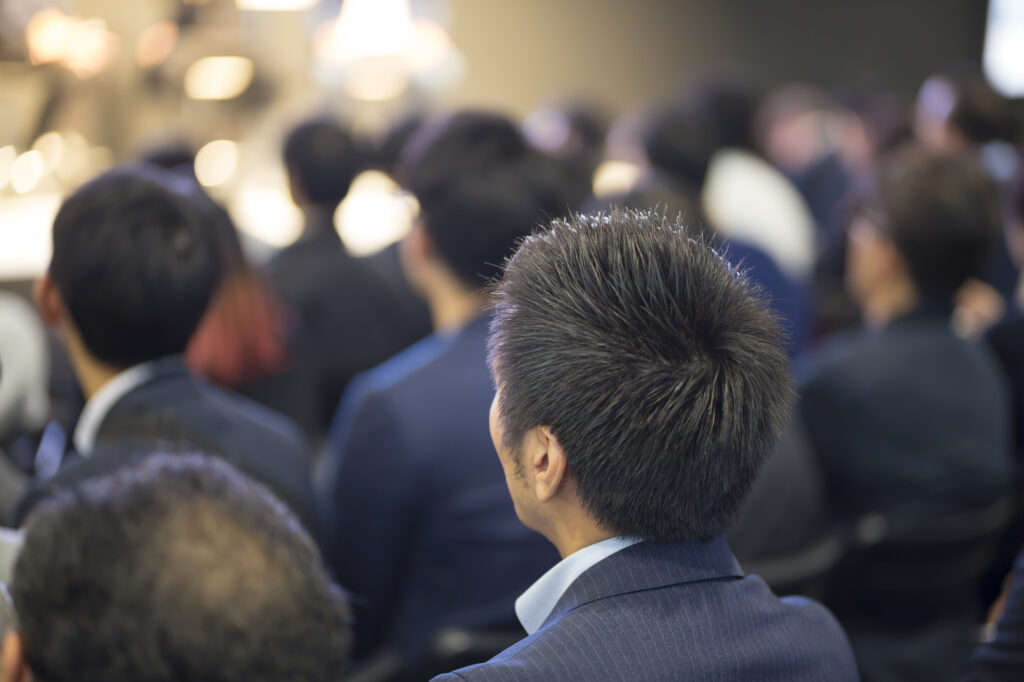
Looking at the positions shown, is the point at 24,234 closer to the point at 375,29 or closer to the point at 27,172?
the point at 27,172

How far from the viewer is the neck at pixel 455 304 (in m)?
1.60

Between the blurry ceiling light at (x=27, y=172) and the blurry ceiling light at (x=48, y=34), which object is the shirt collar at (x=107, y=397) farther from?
the blurry ceiling light at (x=48, y=34)

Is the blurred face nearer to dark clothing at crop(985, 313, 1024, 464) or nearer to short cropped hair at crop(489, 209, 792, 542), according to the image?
dark clothing at crop(985, 313, 1024, 464)

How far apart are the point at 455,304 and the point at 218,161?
11.5 ft

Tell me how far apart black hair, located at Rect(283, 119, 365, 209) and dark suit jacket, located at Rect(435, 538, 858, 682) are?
2.03m

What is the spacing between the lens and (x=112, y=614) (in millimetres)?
585

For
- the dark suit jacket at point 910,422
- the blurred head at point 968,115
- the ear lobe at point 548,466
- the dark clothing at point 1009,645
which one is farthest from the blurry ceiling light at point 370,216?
the ear lobe at point 548,466

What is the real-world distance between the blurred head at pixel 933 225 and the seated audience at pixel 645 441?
3.87 ft

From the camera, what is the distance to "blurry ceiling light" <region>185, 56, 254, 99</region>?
4.62m

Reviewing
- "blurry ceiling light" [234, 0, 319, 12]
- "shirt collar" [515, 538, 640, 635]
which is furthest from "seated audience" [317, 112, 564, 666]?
"blurry ceiling light" [234, 0, 319, 12]

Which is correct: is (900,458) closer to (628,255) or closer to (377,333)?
(628,255)

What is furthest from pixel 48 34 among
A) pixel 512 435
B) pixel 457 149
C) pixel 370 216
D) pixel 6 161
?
pixel 512 435

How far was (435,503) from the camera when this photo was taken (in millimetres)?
1439

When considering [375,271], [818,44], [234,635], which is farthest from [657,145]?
[818,44]
